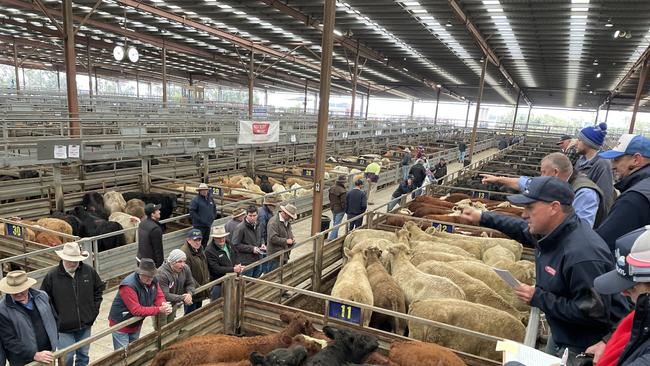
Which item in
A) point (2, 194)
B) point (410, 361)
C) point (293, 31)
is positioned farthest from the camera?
point (293, 31)

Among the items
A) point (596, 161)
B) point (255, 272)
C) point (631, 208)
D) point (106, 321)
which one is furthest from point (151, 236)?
point (596, 161)

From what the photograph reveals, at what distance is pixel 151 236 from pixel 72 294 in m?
1.88

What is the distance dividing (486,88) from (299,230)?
41617 mm

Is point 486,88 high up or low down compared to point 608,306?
up

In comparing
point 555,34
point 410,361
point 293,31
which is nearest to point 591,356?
point 410,361

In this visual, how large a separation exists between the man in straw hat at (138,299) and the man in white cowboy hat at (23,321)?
633mm

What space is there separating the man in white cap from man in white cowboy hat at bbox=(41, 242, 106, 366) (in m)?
0.71

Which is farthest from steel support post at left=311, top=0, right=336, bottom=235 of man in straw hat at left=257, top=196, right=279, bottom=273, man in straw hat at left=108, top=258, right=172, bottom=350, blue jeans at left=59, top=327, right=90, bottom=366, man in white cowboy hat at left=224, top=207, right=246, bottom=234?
blue jeans at left=59, top=327, right=90, bottom=366

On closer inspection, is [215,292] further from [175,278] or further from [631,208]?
[631,208]

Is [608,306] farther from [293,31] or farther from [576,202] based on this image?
[293,31]

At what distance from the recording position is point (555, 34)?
18.0 metres

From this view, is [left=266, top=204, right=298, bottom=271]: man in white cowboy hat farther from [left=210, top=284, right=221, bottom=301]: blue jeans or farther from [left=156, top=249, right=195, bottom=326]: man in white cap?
[left=156, top=249, right=195, bottom=326]: man in white cap

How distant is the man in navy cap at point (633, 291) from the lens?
1569 millimetres

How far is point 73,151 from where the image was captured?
969cm
